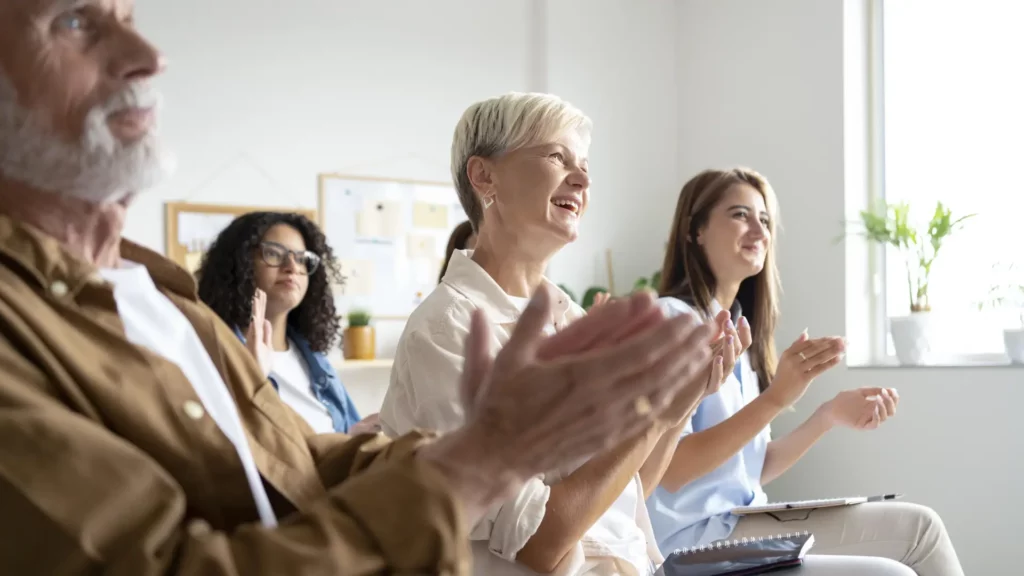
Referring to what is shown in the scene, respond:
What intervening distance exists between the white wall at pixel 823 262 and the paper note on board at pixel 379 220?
5.49 feet

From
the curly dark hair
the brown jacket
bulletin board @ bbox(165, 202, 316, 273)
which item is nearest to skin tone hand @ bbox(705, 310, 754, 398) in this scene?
the brown jacket

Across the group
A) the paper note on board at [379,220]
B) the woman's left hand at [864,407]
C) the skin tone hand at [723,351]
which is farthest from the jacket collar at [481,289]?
the paper note on board at [379,220]

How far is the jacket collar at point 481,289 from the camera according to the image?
1.63 metres

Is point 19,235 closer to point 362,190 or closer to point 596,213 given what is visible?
point 362,190

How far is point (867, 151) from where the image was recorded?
4.04m

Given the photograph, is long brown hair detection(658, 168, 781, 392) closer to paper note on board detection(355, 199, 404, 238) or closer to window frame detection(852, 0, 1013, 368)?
window frame detection(852, 0, 1013, 368)

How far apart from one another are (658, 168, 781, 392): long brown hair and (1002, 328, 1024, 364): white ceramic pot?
1.20 meters

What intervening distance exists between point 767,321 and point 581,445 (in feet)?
7.09

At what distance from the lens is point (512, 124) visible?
69.6 inches

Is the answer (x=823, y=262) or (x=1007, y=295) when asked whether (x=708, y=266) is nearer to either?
(x=823, y=262)

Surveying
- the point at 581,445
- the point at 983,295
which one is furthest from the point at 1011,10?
the point at 581,445

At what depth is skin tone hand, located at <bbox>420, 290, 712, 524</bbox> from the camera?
76cm

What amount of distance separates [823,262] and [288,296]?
93.2 inches

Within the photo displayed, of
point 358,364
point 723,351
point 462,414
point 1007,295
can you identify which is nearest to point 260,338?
point 462,414
